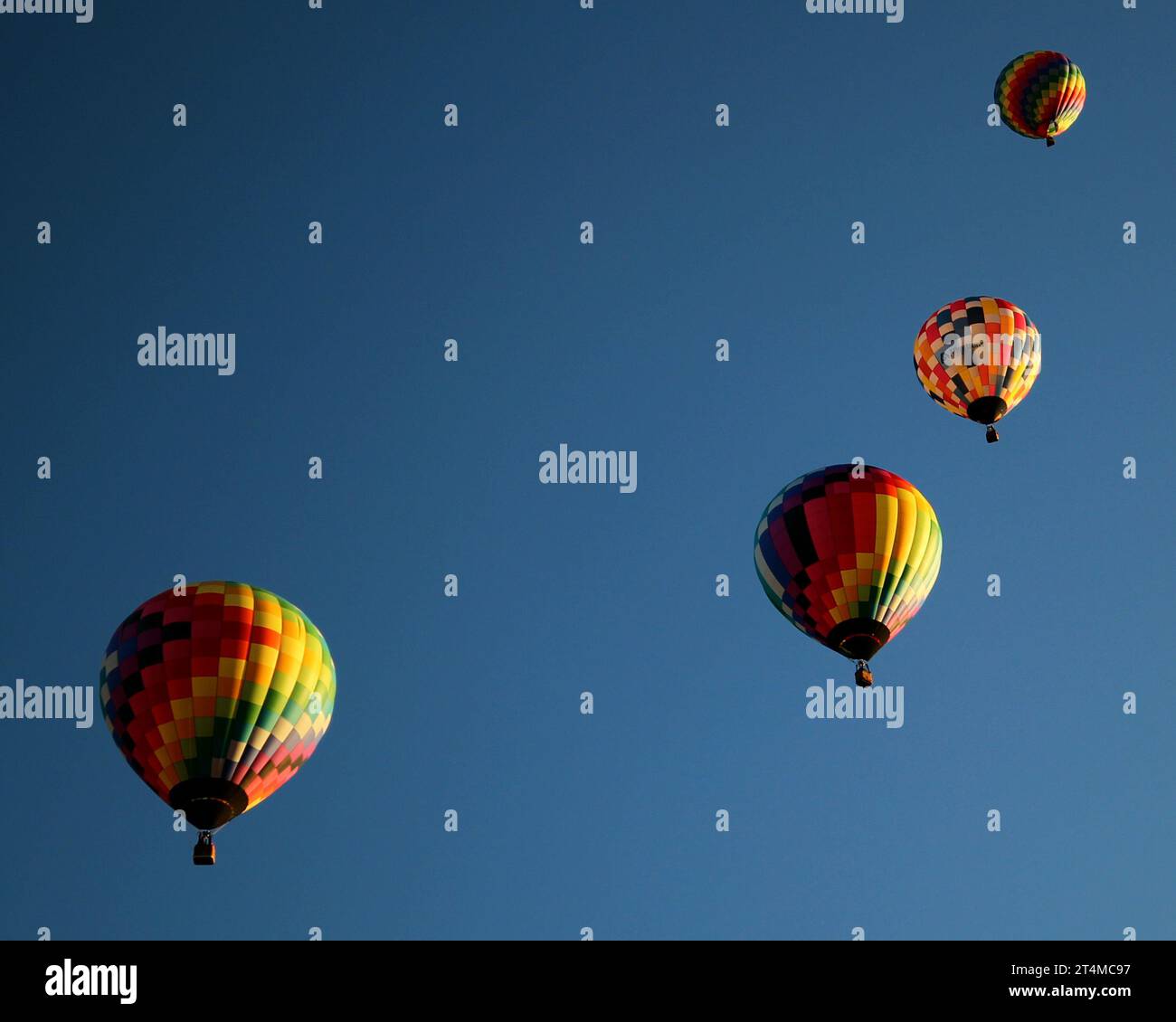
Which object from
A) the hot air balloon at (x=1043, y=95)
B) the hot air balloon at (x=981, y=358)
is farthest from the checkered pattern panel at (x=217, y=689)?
the hot air balloon at (x=1043, y=95)

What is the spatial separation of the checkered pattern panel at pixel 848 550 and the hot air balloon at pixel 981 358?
384 cm

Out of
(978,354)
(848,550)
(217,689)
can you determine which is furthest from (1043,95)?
(217,689)

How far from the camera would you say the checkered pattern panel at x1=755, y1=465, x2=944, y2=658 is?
868 inches

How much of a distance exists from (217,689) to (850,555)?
8.33 meters

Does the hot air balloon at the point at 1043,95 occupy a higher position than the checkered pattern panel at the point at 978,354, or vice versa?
the hot air balloon at the point at 1043,95

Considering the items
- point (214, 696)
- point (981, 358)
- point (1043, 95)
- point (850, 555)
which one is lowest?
point (214, 696)

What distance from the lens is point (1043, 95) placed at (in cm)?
3016

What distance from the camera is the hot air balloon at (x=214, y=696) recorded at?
19.5 m

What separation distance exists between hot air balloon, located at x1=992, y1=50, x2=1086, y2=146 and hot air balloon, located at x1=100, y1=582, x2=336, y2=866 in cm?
1694

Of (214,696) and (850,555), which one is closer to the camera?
(214,696)

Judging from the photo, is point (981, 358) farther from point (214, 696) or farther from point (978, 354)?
point (214, 696)

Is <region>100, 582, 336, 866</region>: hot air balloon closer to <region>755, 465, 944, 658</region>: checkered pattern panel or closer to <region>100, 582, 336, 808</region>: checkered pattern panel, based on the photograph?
<region>100, 582, 336, 808</region>: checkered pattern panel

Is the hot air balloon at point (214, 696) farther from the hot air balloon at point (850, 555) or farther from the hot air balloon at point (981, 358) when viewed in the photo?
the hot air balloon at point (981, 358)

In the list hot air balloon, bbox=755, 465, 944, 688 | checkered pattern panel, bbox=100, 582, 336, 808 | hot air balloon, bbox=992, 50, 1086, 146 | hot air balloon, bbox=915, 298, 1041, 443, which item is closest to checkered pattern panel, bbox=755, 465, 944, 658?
hot air balloon, bbox=755, 465, 944, 688
